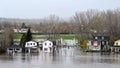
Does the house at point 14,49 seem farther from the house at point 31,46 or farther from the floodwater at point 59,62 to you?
the floodwater at point 59,62

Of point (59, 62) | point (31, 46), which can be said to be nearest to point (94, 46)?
point (31, 46)

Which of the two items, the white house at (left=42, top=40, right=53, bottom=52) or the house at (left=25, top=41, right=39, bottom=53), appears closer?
the house at (left=25, top=41, right=39, bottom=53)

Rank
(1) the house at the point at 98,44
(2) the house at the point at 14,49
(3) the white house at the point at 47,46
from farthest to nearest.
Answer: (3) the white house at the point at 47,46 → (1) the house at the point at 98,44 → (2) the house at the point at 14,49

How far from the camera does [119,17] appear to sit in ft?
239

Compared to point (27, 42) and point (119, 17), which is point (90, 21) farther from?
point (27, 42)

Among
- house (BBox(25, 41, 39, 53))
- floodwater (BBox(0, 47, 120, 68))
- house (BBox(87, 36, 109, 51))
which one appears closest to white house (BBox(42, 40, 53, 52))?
house (BBox(25, 41, 39, 53))

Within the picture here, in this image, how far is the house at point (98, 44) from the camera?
164 feet

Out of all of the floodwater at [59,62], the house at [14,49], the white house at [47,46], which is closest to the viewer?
the floodwater at [59,62]

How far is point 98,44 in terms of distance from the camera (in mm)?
50688

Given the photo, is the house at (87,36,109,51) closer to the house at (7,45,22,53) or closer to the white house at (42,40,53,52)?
the white house at (42,40,53,52)

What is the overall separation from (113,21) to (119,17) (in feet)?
13.0

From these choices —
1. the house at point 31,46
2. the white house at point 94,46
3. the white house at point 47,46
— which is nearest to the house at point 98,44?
the white house at point 94,46

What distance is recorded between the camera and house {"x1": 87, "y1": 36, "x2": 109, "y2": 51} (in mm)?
50125

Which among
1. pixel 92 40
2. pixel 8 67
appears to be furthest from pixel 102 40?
pixel 8 67
